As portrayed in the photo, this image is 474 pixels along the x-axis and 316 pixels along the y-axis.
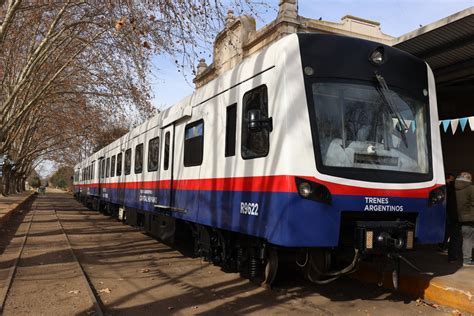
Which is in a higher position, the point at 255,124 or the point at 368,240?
the point at 255,124

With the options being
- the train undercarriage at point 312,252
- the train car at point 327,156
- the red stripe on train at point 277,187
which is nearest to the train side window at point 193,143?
the red stripe on train at point 277,187

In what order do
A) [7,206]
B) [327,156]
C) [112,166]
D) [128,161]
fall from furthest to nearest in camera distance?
1. [7,206]
2. [112,166]
3. [128,161]
4. [327,156]

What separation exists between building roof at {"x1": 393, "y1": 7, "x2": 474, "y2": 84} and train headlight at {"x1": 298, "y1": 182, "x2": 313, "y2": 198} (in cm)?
440

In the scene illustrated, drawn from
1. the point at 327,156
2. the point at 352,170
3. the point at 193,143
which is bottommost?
the point at 352,170

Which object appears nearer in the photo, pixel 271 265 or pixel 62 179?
pixel 271 265

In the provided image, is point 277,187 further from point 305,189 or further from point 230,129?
point 230,129

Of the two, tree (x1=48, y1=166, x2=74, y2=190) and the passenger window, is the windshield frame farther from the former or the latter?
tree (x1=48, y1=166, x2=74, y2=190)

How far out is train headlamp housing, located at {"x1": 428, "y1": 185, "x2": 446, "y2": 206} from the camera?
18.8ft

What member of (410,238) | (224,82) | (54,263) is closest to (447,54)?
(224,82)

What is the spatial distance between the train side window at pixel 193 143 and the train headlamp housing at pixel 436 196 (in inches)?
142

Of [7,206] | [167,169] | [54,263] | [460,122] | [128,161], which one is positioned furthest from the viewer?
[7,206]

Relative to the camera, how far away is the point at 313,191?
5055mm

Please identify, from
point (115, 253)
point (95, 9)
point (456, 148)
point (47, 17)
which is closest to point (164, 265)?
point (115, 253)

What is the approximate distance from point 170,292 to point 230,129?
251 centimetres
